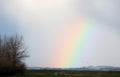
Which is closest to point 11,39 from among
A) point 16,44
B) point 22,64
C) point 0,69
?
point 16,44

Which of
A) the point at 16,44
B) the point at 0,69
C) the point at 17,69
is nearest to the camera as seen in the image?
the point at 0,69

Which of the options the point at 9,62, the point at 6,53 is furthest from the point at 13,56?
the point at 9,62

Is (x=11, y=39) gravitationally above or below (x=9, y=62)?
above

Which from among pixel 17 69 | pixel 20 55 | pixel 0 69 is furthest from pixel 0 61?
pixel 20 55

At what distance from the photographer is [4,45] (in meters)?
89.4

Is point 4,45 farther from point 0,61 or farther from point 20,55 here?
point 0,61

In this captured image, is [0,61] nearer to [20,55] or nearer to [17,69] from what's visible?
[17,69]

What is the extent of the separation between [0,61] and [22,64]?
30.1 ft

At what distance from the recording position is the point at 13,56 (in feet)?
293

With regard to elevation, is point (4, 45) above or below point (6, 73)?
above

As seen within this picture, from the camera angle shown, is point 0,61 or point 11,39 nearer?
point 0,61

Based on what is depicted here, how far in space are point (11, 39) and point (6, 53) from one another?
4.79 metres

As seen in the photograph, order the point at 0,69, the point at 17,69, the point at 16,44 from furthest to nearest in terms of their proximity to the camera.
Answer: the point at 16,44, the point at 17,69, the point at 0,69

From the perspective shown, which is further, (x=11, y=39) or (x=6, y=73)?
(x=11, y=39)
